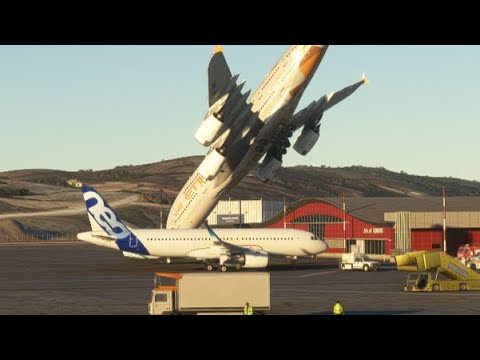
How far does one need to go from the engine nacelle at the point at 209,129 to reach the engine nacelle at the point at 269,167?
1824cm

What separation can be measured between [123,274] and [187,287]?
35.4m

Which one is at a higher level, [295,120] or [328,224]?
[295,120]

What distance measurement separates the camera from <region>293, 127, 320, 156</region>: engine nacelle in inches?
3140

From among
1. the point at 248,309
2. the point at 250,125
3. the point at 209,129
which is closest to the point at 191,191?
the point at 250,125

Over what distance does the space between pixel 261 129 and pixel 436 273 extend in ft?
84.1

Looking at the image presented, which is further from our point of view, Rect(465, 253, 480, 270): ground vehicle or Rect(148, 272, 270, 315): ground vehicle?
Rect(465, 253, 480, 270): ground vehicle

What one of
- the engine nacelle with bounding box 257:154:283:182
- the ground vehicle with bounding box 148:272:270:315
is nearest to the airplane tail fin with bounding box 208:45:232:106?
the engine nacelle with bounding box 257:154:283:182

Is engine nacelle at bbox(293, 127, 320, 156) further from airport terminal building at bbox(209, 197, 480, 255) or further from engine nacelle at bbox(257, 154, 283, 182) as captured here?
airport terminal building at bbox(209, 197, 480, 255)

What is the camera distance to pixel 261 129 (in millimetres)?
75188

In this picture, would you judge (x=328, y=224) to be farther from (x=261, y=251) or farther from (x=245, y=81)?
(x=245, y=81)

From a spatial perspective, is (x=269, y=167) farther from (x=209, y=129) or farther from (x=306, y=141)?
(x=209, y=129)

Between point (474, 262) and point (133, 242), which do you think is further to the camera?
point (474, 262)
